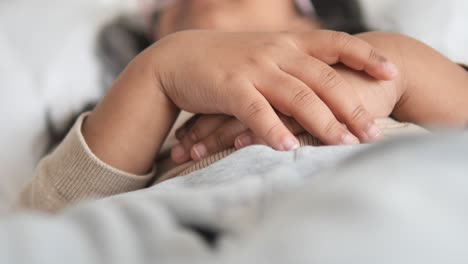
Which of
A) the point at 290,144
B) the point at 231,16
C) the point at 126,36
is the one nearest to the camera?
the point at 290,144

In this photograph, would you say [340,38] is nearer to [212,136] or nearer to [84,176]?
[212,136]

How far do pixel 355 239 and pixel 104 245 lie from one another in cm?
10

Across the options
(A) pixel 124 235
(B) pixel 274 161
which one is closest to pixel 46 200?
(B) pixel 274 161

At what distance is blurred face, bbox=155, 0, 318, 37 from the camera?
3.00 ft

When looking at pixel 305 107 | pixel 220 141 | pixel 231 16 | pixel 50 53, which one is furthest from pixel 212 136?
pixel 50 53

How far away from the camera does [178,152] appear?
0.61 m

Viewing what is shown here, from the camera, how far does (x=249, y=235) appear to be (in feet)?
0.79

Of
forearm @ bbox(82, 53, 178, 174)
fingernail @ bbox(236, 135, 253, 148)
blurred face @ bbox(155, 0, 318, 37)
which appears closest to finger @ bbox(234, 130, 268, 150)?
fingernail @ bbox(236, 135, 253, 148)

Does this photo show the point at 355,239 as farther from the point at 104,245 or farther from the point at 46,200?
the point at 46,200

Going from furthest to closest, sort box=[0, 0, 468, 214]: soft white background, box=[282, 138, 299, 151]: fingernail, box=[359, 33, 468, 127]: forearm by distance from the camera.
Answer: box=[0, 0, 468, 214]: soft white background < box=[359, 33, 468, 127]: forearm < box=[282, 138, 299, 151]: fingernail

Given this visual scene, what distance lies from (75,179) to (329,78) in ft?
0.94

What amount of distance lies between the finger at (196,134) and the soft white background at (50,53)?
357 millimetres

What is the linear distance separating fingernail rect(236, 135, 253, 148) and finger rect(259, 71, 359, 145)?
0.04 meters

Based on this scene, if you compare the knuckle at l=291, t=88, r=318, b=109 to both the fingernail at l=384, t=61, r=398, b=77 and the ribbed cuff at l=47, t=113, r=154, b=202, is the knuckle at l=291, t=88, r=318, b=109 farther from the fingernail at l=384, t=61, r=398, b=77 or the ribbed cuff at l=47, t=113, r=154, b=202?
the ribbed cuff at l=47, t=113, r=154, b=202
